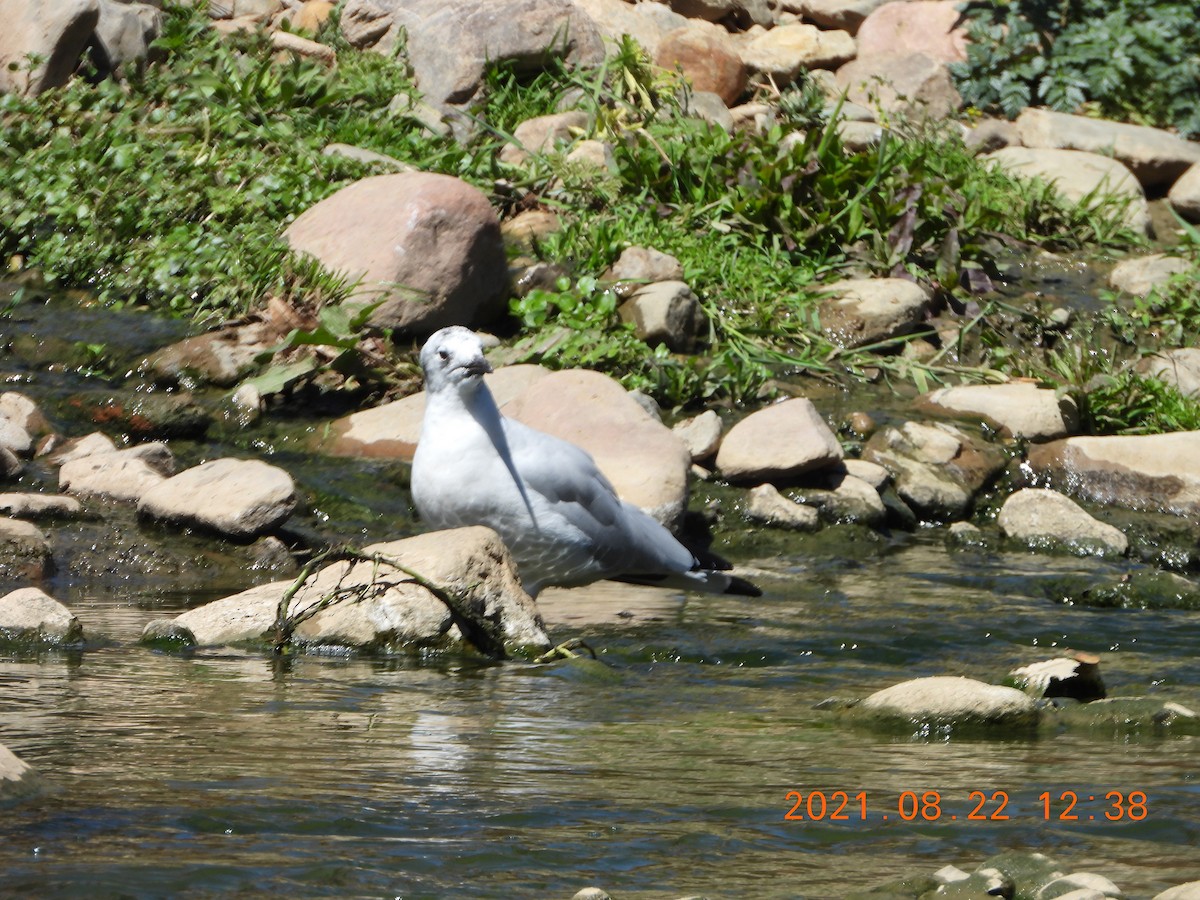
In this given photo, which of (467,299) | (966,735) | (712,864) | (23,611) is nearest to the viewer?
(712,864)

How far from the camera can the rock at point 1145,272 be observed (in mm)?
10227

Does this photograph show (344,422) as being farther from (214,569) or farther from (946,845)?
(946,845)

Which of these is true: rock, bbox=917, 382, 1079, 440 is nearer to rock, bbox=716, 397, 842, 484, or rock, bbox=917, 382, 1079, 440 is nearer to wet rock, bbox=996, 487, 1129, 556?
wet rock, bbox=996, 487, 1129, 556

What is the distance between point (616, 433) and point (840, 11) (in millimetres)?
7490

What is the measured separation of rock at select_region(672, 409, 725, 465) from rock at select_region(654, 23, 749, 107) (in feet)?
15.6

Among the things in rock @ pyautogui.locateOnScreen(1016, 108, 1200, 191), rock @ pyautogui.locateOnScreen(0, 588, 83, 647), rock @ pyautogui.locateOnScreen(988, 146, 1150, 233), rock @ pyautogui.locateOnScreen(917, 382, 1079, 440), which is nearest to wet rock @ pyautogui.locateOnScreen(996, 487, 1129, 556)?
rock @ pyautogui.locateOnScreen(917, 382, 1079, 440)

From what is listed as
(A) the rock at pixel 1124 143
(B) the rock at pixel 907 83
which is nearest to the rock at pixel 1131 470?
(A) the rock at pixel 1124 143

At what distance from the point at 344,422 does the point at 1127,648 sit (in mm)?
3916

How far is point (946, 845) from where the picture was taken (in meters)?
2.93

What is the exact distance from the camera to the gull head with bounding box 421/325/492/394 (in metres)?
5.16

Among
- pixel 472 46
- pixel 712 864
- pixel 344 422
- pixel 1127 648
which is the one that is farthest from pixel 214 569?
pixel 472 46

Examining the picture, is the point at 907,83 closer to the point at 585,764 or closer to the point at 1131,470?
the point at 1131,470
